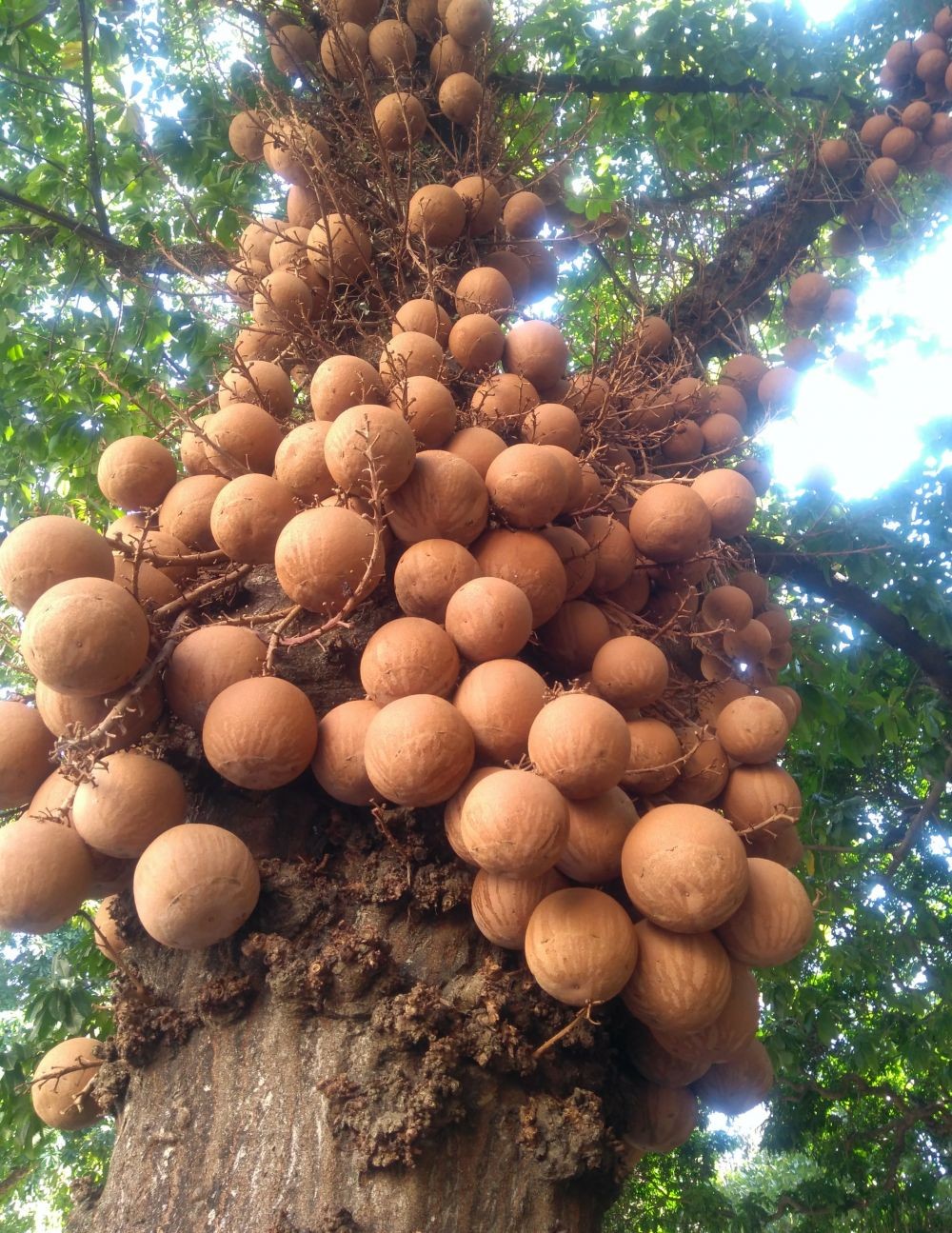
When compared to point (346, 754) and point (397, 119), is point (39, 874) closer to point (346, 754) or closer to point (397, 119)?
point (346, 754)

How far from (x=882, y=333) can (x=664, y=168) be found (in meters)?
1.78

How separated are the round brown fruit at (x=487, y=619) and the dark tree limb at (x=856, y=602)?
1.80 meters

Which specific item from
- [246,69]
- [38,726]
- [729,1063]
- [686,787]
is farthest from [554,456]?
[246,69]

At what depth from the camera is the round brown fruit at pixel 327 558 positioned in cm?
158

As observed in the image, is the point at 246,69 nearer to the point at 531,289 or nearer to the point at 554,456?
the point at 531,289

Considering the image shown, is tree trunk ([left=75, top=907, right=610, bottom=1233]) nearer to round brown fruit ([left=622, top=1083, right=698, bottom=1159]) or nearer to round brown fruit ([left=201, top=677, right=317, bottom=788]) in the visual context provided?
round brown fruit ([left=622, top=1083, right=698, bottom=1159])

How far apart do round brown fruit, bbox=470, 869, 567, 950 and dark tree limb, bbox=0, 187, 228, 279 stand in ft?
8.17

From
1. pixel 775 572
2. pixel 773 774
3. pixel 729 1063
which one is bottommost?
pixel 729 1063

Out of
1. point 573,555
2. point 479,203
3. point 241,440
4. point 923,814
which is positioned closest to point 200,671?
point 241,440

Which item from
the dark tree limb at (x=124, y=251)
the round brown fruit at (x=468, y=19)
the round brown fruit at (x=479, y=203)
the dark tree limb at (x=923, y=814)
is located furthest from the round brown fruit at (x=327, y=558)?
the dark tree limb at (x=923, y=814)

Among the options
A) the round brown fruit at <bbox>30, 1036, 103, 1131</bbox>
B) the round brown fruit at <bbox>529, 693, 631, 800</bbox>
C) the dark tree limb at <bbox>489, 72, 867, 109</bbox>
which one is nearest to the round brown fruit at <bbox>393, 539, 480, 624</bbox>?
the round brown fruit at <bbox>529, 693, 631, 800</bbox>

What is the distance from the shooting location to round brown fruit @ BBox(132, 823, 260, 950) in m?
1.34

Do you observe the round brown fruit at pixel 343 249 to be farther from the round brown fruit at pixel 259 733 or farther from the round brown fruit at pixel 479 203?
the round brown fruit at pixel 259 733

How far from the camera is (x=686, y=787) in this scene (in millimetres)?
1803
